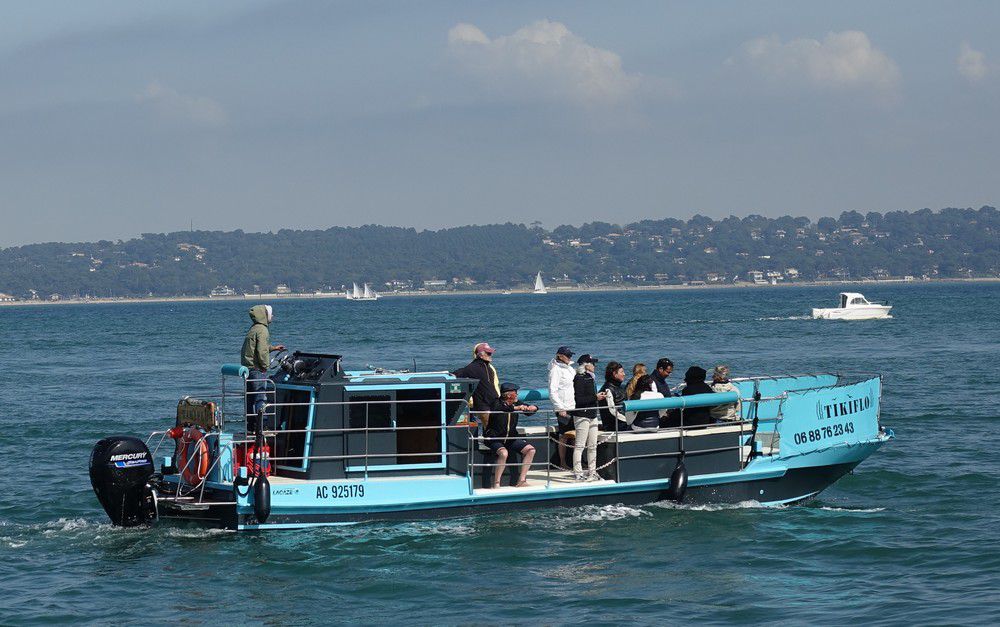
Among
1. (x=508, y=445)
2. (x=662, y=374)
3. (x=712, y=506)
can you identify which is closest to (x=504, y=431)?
(x=508, y=445)

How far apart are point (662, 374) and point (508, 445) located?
2600 millimetres

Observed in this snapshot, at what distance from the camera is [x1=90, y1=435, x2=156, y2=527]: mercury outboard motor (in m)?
17.5

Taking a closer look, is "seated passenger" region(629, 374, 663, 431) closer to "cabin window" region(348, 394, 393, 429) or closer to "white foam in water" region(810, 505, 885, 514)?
"white foam in water" region(810, 505, 885, 514)

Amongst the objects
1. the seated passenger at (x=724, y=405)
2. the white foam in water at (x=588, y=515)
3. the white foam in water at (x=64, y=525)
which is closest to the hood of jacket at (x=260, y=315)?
the white foam in water at (x=64, y=525)

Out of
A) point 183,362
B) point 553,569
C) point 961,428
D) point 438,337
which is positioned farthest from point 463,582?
point 438,337

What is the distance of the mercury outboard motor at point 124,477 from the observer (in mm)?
17500

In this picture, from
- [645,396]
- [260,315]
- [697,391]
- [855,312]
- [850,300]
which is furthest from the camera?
[850,300]

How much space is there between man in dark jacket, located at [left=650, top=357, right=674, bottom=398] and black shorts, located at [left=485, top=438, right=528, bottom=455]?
232 cm

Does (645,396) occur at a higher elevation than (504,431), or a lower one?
higher

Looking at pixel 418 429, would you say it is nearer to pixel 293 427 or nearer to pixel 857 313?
pixel 293 427

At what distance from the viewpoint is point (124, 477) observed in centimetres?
1756

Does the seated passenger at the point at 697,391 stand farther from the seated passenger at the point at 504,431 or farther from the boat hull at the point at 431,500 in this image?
the seated passenger at the point at 504,431

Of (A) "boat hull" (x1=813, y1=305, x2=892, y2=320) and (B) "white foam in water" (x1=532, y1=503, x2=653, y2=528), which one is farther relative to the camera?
(A) "boat hull" (x1=813, y1=305, x2=892, y2=320)

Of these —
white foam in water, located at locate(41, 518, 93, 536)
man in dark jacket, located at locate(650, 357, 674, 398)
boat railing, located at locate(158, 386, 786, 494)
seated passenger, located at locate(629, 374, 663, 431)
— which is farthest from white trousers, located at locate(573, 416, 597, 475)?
white foam in water, located at locate(41, 518, 93, 536)
